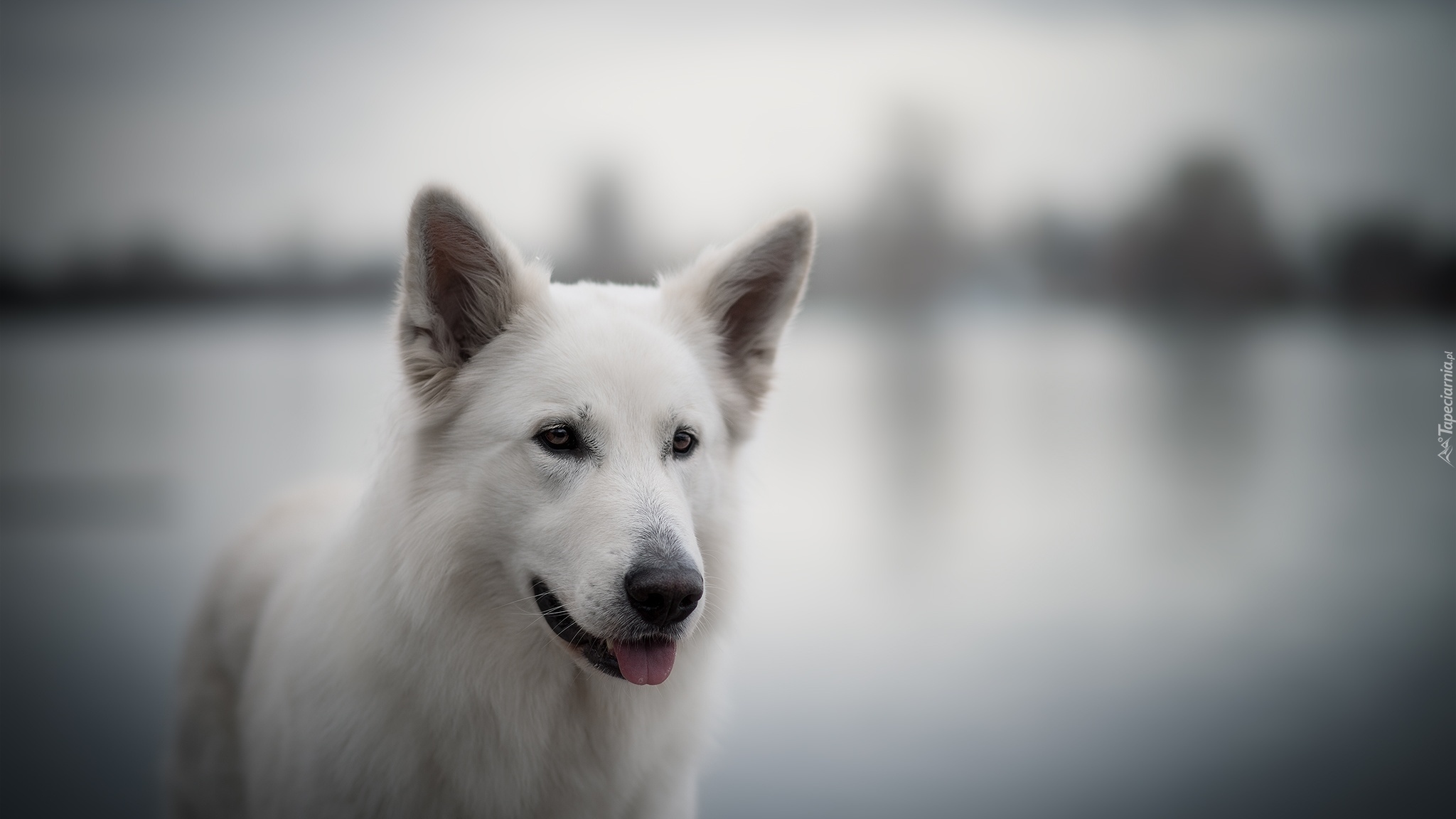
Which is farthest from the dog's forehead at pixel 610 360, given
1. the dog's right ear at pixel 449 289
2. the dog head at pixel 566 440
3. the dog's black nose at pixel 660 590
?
the dog's black nose at pixel 660 590

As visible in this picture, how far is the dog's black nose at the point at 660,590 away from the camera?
5.05ft

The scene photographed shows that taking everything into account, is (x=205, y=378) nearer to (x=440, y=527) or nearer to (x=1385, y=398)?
(x=440, y=527)

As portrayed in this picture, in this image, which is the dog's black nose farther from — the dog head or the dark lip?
the dark lip

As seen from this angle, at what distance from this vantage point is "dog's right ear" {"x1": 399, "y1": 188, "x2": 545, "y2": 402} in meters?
1.72

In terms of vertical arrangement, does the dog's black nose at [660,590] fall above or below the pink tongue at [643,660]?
above

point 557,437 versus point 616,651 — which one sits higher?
point 557,437

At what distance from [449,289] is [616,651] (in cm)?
97

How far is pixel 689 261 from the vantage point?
7.50 ft
